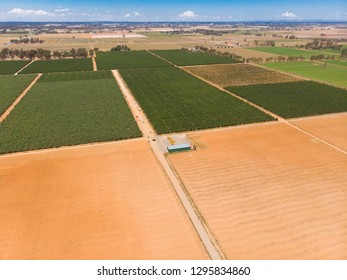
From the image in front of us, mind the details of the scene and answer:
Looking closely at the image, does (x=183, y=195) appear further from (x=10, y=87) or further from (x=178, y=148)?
(x=10, y=87)

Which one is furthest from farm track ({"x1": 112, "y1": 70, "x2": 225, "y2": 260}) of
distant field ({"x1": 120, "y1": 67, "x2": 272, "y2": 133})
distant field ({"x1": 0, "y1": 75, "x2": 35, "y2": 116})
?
distant field ({"x1": 0, "y1": 75, "x2": 35, "y2": 116})

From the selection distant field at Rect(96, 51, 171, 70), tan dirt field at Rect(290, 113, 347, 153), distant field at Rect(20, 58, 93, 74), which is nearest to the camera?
tan dirt field at Rect(290, 113, 347, 153)

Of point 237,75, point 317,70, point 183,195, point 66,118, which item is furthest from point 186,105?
point 317,70

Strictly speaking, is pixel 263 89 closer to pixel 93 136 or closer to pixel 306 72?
pixel 306 72

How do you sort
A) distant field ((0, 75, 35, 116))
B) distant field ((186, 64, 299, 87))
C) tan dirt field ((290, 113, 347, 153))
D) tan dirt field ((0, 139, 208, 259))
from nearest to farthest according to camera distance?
1. tan dirt field ((0, 139, 208, 259))
2. tan dirt field ((290, 113, 347, 153))
3. distant field ((0, 75, 35, 116))
4. distant field ((186, 64, 299, 87))

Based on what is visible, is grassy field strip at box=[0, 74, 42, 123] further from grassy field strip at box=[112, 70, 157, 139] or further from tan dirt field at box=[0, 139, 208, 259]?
grassy field strip at box=[112, 70, 157, 139]

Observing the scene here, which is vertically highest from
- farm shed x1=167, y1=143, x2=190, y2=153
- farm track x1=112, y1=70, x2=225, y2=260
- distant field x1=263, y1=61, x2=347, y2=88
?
distant field x1=263, y1=61, x2=347, y2=88
